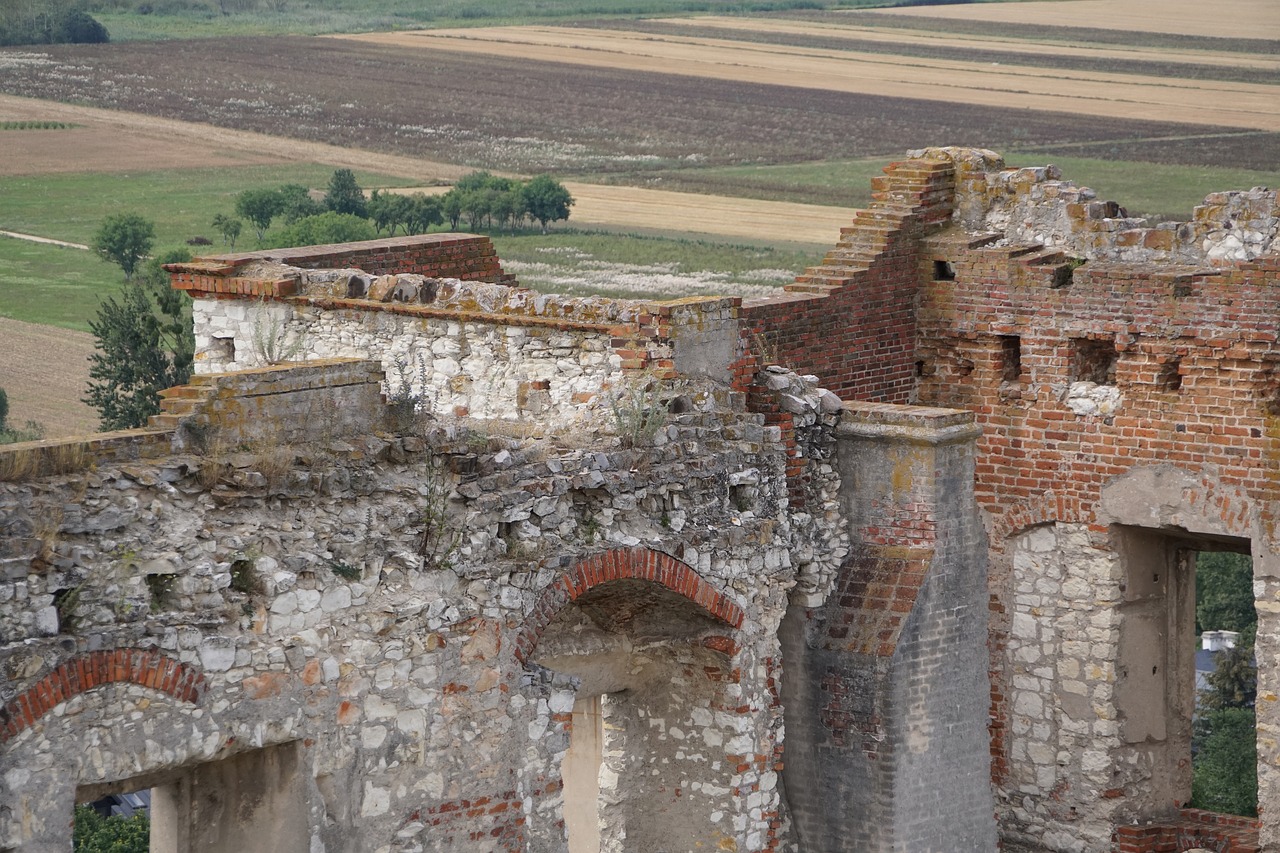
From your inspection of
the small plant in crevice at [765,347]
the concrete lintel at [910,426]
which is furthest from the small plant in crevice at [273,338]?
the concrete lintel at [910,426]

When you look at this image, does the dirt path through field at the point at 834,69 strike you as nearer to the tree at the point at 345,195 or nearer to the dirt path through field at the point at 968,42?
the dirt path through field at the point at 968,42

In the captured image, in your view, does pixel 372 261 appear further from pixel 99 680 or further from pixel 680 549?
pixel 99 680

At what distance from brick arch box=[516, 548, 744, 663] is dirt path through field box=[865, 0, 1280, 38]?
787 inches

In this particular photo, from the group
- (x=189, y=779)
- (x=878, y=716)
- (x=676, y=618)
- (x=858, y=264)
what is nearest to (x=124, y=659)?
(x=189, y=779)

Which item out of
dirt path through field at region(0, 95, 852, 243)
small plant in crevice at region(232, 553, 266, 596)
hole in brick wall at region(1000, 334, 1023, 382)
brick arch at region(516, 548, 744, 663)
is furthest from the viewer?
dirt path through field at region(0, 95, 852, 243)

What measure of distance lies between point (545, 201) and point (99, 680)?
2109cm

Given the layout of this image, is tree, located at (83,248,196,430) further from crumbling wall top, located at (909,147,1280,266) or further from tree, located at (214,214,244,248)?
crumbling wall top, located at (909,147,1280,266)

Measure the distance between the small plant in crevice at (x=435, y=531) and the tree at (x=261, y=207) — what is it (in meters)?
17.3

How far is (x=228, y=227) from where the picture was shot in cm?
2639

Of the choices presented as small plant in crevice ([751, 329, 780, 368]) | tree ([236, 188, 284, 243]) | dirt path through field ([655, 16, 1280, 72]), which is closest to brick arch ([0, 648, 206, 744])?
small plant in crevice ([751, 329, 780, 368])

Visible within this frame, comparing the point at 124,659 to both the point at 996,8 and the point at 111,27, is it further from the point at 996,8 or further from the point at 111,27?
the point at 996,8

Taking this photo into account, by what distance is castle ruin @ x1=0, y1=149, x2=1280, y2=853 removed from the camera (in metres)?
9.15

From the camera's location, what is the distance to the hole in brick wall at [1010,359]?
1451 cm

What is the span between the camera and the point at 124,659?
8.77 meters
